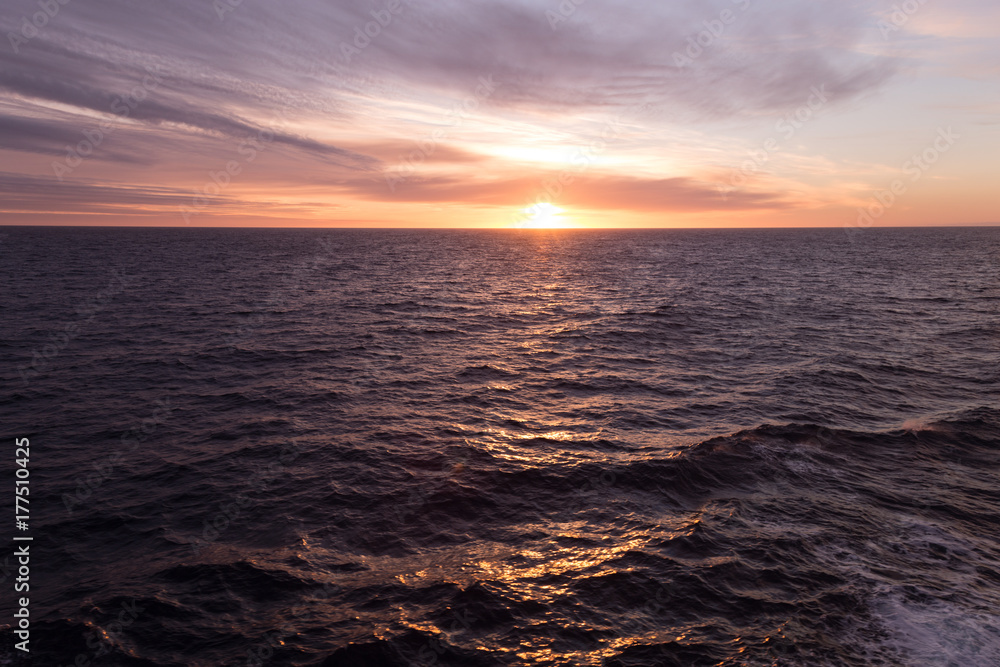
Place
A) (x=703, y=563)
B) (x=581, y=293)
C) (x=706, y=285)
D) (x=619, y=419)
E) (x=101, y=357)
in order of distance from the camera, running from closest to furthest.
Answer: (x=703, y=563) < (x=619, y=419) < (x=101, y=357) < (x=581, y=293) < (x=706, y=285)

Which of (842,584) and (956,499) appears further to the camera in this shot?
(956,499)

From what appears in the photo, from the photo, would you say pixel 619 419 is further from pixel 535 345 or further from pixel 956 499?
pixel 535 345

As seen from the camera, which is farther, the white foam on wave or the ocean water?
the ocean water

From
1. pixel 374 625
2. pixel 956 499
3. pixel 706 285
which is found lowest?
pixel 374 625

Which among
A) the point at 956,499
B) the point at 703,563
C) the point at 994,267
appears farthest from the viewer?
the point at 994,267

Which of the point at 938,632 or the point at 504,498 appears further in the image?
the point at 504,498

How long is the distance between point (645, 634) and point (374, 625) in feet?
18.0

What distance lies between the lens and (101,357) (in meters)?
27.0

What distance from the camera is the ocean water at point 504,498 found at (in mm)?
9500

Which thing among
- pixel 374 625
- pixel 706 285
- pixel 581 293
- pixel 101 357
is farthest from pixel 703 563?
pixel 706 285

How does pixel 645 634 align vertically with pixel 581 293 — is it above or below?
below

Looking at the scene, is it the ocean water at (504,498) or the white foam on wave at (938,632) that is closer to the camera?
the white foam on wave at (938,632)

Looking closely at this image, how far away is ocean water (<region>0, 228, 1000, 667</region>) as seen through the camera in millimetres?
9500

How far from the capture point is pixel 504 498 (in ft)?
47.7
